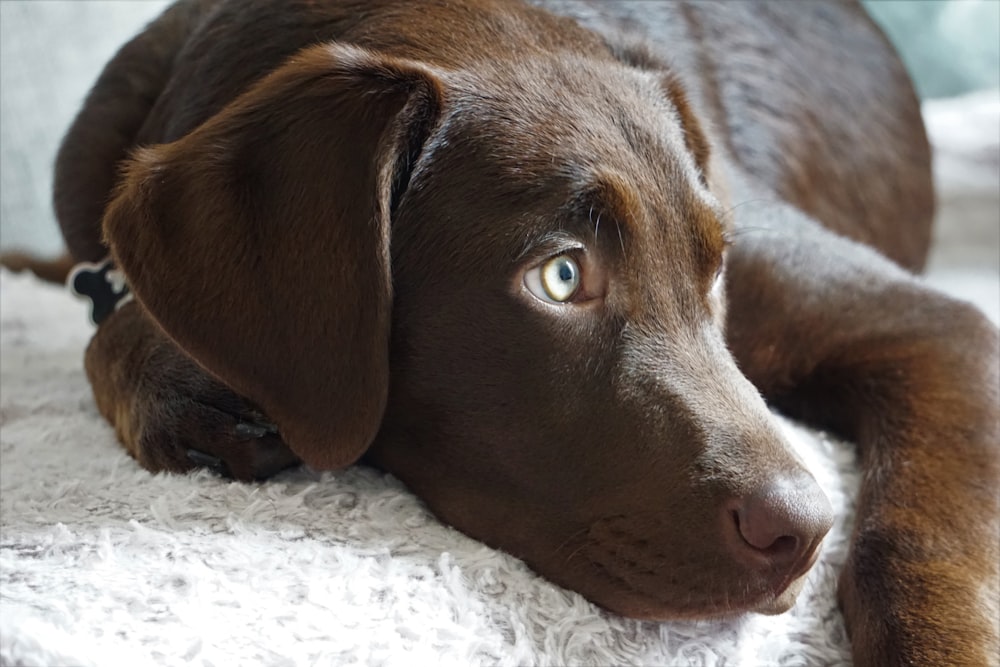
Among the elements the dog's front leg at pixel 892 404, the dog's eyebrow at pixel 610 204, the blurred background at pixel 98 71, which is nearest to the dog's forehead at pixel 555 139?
the dog's eyebrow at pixel 610 204

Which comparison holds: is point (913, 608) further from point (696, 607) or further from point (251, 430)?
point (251, 430)

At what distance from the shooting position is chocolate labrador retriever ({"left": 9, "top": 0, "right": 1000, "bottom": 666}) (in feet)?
4.48

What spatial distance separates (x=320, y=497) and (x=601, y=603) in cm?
40

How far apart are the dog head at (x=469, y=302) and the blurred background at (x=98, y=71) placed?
5.51 ft

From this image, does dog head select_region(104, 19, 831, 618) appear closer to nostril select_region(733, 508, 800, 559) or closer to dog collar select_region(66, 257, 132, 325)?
nostril select_region(733, 508, 800, 559)

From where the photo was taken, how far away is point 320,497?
149 centimetres

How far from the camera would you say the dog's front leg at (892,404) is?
1432mm

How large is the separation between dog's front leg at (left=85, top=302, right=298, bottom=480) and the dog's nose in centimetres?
64

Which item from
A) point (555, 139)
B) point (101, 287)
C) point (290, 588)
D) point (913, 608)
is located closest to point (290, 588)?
point (290, 588)

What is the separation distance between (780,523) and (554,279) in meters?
0.41

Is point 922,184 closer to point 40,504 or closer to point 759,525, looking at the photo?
point 759,525

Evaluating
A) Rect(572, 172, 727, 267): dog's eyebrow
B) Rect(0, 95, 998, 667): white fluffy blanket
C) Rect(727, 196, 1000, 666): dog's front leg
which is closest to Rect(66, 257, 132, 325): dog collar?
Rect(0, 95, 998, 667): white fluffy blanket

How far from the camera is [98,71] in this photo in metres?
3.03

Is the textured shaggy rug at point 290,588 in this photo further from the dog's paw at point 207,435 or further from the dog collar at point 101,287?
the dog collar at point 101,287
